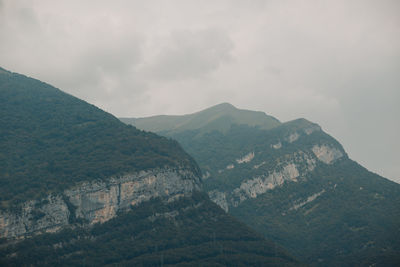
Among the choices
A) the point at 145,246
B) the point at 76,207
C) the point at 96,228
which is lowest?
the point at 145,246

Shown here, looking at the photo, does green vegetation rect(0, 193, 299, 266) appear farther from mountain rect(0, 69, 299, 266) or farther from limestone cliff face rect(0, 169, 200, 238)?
limestone cliff face rect(0, 169, 200, 238)

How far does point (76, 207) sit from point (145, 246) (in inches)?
1028

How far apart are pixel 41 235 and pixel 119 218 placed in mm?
29218

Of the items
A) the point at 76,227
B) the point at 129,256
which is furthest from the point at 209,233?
the point at 76,227

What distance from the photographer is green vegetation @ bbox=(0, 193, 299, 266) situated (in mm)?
162875

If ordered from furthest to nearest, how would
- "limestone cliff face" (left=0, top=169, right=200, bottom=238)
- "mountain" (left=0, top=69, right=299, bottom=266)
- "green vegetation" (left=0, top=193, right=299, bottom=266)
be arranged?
"limestone cliff face" (left=0, top=169, right=200, bottom=238) < "mountain" (left=0, top=69, right=299, bottom=266) < "green vegetation" (left=0, top=193, right=299, bottom=266)

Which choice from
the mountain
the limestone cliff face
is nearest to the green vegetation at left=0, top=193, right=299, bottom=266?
the mountain

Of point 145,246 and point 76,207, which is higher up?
point 76,207

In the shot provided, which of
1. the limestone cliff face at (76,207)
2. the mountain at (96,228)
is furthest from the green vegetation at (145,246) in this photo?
the limestone cliff face at (76,207)

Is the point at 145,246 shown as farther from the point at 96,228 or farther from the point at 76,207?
the point at 76,207

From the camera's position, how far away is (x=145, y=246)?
179750 mm

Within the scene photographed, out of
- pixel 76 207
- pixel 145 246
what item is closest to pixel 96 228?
pixel 76 207

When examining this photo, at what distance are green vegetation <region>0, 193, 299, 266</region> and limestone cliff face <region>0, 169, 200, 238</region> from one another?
3266mm

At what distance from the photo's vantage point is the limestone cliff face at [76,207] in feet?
545
